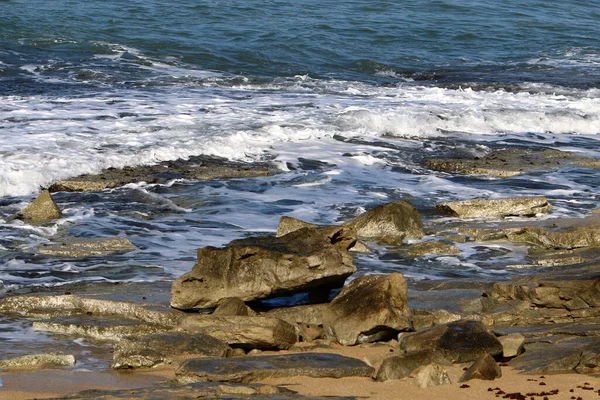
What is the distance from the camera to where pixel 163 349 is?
600 cm

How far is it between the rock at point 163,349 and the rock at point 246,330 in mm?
132

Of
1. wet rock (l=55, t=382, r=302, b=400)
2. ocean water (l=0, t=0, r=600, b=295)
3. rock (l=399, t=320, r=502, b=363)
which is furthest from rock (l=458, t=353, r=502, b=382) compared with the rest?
ocean water (l=0, t=0, r=600, b=295)

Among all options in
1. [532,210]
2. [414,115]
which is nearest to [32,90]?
[414,115]

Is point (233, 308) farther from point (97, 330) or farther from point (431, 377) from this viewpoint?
point (431, 377)

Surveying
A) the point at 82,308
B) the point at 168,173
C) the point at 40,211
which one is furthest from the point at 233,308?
the point at 168,173

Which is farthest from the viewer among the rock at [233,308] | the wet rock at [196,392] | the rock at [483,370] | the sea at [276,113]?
the sea at [276,113]

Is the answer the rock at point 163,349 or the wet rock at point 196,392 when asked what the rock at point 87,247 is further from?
the wet rock at point 196,392

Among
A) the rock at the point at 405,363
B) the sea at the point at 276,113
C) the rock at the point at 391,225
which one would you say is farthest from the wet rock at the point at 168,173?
the rock at the point at 405,363

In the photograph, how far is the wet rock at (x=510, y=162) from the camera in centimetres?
1250

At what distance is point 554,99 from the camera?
760 inches

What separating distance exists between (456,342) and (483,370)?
1.37ft

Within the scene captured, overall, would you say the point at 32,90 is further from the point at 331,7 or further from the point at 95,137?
the point at 331,7

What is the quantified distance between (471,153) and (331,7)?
16.4 metres

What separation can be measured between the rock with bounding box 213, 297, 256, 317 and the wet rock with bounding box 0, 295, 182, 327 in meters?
0.29
